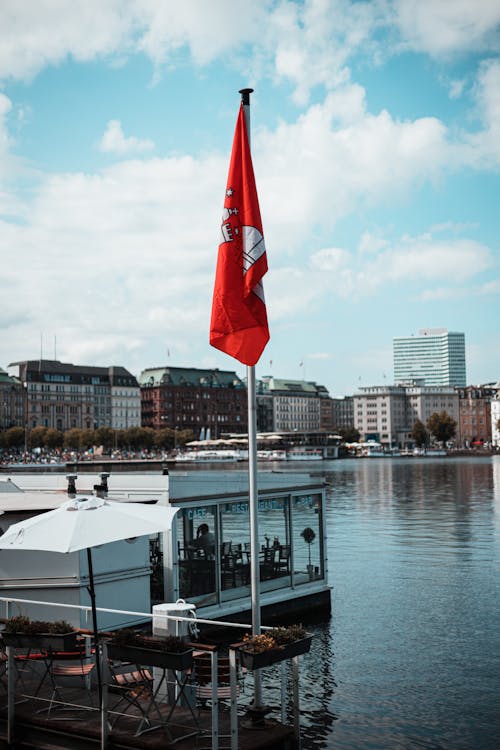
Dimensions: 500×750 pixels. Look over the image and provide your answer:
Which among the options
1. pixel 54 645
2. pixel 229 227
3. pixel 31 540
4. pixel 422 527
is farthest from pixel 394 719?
pixel 422 527

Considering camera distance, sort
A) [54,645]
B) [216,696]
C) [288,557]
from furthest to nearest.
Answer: [288,557], [54,645], [216,696]

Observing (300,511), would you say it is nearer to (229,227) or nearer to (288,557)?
Answer: (288,557)

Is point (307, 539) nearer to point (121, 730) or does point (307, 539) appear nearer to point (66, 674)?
point (66, 674)

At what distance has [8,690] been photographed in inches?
521

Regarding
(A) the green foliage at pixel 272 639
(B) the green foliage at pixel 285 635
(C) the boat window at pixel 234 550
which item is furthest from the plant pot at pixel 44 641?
(C) the boat window at pixel 234 550

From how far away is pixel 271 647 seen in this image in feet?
39.4

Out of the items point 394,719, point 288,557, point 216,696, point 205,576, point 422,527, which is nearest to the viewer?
point 216,696

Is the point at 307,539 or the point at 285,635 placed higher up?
the point at 285,635

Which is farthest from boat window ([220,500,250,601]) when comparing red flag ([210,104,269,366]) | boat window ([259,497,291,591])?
red flag ([210,104,269,366])

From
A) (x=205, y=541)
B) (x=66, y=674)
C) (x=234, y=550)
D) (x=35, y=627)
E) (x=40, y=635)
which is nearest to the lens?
(x=40, y=635)

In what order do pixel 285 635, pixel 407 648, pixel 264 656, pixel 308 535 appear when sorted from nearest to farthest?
pixel 264 656 < pixel 285 635 < pixel 407 648 < pixel 308 535

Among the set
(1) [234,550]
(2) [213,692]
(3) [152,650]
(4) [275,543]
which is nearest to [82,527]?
(3) [152,650]

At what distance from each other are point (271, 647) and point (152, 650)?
157cm

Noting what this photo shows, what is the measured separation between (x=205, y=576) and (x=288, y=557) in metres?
3.51
